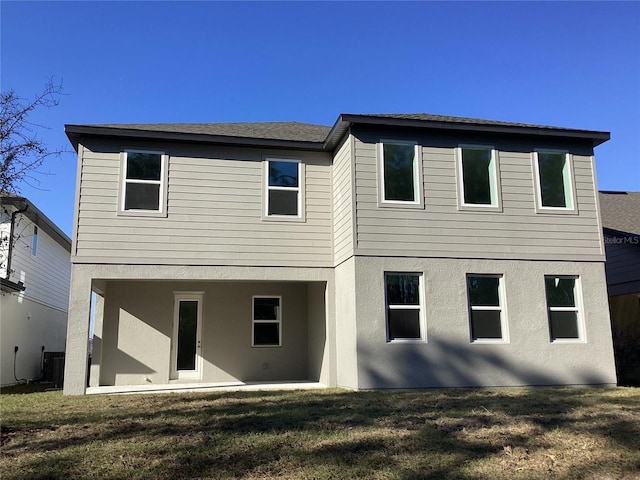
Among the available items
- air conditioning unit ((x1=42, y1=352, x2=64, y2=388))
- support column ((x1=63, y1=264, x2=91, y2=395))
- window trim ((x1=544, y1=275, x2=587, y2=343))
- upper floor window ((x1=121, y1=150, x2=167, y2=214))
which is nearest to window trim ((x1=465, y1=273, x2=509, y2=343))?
window trim ((x1=544, y1=275, x2=587, y2=343))

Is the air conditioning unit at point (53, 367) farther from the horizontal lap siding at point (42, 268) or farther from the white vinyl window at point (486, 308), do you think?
the white vinyl window at point (486, 308)

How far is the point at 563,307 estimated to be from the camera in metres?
10.8

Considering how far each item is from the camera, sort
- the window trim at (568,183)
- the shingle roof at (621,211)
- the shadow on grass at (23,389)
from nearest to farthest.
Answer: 1. the window trim at (568,183)
2. the shadow on grass at (23,389)
3. the shingle roof at (621,211)

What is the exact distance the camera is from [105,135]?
10.9 metres

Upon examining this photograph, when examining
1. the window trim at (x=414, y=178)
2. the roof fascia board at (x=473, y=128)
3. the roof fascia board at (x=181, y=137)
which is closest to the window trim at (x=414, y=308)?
the window trim at (x=414, y=178)

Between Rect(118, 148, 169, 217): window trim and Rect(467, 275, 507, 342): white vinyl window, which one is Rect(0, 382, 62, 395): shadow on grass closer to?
Rect(118, 148, 169, 217): window trim

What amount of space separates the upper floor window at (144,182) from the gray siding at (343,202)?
11.9 feet

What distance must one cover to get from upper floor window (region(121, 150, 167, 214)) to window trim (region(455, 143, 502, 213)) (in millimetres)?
6081

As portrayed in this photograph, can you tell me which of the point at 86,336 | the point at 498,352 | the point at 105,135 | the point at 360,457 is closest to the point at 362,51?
the point at 105,135

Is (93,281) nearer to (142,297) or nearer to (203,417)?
(142,297)

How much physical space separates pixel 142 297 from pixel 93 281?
1676 mm

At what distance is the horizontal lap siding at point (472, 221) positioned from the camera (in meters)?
10.4

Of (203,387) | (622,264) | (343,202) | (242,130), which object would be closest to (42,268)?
(203,387)

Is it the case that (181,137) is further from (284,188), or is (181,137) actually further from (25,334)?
(25,334)
